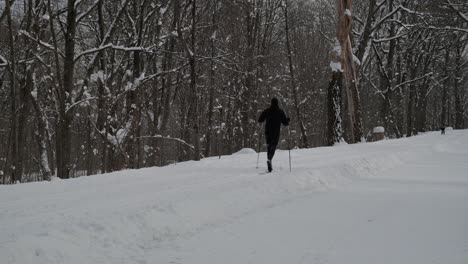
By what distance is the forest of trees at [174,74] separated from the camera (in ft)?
55.0

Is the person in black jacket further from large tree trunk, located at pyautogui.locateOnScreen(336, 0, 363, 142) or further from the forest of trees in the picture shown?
large tree trunk, located at pyautogui.locateOnScreen(336, 0, 363, 142)

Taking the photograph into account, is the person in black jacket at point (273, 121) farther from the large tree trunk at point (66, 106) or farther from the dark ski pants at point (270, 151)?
the large tree trunk at point (66, 106)

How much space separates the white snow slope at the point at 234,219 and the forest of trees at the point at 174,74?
7.09m

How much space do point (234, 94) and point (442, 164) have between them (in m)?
18.1

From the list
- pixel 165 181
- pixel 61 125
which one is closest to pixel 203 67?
pixel 61 125

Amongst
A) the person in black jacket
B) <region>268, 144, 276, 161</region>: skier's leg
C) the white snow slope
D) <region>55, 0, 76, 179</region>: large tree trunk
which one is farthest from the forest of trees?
the white snow slope

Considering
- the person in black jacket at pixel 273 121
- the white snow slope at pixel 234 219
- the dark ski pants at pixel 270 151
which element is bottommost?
the white snow slope at pixel 234 219

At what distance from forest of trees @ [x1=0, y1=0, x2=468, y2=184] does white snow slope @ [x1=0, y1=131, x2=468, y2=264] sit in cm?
709

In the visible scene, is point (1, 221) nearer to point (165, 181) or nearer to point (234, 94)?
point (165, 181)

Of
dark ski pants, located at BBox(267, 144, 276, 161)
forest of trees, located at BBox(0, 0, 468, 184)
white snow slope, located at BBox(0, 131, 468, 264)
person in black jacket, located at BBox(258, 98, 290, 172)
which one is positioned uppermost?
forest of trees, located at BBox(0, 0, 468, 184)

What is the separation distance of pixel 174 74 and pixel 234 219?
21.5m

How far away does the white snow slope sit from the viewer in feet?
17.2

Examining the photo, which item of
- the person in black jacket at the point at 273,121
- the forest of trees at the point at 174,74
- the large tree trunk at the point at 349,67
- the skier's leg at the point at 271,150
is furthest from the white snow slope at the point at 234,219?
the large tree trunk at the point at 349,67

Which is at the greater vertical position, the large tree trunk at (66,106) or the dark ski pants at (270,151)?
the large tree trunk at (66,106)
